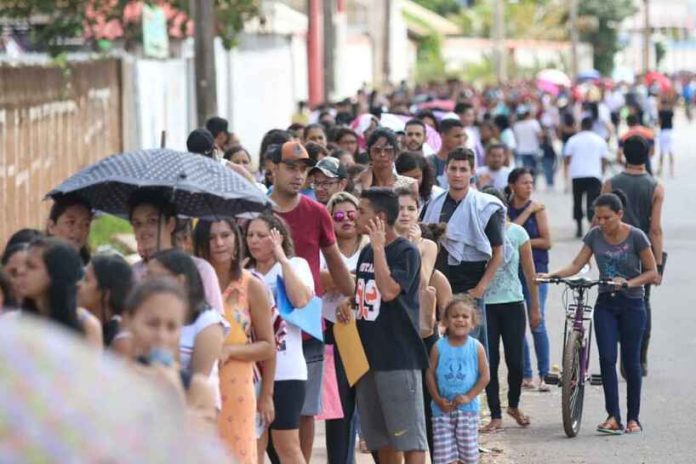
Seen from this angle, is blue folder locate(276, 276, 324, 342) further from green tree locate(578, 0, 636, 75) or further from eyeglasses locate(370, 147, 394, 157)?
green tree locate(578, 0, 636, 75)

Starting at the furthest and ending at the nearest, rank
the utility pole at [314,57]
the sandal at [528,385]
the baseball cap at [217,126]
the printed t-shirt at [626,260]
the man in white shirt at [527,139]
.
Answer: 1. the utility pole at [314,57]
2. the man in white shirt at [527,139]
3. the baseball cap at [217,126]
4. the sandal at [528,385]
5. the printed t-shirt at [626,260]

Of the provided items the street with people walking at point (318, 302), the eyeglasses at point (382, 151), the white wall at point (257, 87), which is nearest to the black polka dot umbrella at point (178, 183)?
the street with people walking at point (318, 302)

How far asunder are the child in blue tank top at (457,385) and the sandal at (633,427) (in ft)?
6.75

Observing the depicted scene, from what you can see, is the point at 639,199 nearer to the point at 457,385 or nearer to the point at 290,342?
the point at 457,385

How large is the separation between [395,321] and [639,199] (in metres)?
5.01

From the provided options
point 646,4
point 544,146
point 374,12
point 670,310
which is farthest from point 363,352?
Answer: point 646,4

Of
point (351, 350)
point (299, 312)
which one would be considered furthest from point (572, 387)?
point (299, 312)

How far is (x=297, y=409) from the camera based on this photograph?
7.89 meters

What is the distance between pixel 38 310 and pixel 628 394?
6.05 metres

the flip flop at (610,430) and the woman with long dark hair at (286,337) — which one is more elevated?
the woman with long dark hair at (286,337)

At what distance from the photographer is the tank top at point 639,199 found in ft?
42.0

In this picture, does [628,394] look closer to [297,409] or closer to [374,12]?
[297,409]

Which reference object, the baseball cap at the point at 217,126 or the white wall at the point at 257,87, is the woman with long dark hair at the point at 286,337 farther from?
the white wall at the point at 257,87

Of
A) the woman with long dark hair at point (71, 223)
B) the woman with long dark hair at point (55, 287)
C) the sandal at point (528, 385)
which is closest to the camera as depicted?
the woman with long dark hair at point (55, 287)
